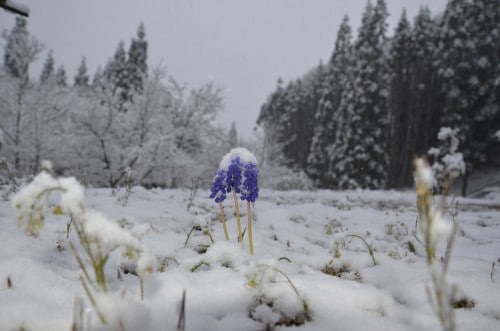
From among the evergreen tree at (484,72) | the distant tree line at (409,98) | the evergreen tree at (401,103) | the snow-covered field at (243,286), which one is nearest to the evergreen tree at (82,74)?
the distant tree line at (409,98)

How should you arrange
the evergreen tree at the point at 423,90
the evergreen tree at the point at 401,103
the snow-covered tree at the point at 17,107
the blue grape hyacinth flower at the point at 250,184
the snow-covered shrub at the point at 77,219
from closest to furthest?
the snow-covered shrub at the point at 77,219, the blue grape hyacinth flower at the point at 250,184, the snow-covered tree at the point at 17,107, the evergreen tree at the point at 423,90, the evergreen tree at the point at 401,103

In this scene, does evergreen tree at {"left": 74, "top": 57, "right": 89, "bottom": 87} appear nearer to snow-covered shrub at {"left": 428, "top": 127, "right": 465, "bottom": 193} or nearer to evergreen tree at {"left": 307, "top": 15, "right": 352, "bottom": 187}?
evergreen tree at {"left": 307, "top": 15, "right": 352, "bottom": 187}

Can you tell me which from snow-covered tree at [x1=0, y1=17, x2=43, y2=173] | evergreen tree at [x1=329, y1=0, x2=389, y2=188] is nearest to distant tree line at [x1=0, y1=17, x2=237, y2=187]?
snow-covered tree at [x1=0, y1=17, x2=43, y2=173]

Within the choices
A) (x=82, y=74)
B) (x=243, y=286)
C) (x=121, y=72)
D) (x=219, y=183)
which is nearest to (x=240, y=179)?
(x=219, y=183)

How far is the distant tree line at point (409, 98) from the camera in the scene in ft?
86.1

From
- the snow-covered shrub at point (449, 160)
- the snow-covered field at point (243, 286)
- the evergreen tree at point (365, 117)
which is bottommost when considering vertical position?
the snow-covered field at point (243, 286)

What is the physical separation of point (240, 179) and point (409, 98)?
118 ft

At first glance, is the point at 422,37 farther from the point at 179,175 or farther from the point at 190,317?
the point at 190,317

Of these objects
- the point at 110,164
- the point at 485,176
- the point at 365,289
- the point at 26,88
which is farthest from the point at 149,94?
the point at 485,176

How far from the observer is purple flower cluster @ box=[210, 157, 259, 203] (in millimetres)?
2559

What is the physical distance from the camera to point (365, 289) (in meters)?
1.96

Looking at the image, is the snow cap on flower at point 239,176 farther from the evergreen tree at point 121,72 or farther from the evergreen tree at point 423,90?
the evergreen tree at point 423,90

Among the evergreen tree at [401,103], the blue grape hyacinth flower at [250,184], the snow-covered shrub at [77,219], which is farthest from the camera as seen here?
the evergreen tree at [401,103]

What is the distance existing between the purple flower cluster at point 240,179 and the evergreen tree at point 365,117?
2398cm
